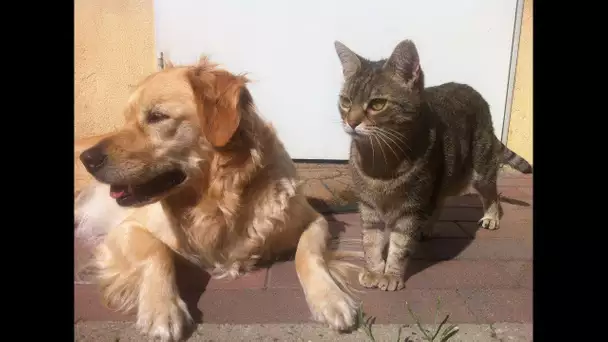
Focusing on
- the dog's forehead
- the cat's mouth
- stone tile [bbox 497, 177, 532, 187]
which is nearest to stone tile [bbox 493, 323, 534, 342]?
the cat's mouth

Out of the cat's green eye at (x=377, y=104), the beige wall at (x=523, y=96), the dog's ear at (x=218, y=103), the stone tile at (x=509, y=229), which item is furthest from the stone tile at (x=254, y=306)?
the beige wall at (x=523, y=96)

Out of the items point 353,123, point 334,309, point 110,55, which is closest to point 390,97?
point 353,123

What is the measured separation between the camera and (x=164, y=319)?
1.41 m

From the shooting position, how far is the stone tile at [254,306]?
4.94 feet

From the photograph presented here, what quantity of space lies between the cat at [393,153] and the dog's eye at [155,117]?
758 millimetres

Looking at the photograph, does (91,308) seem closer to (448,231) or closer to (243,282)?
(243,282)

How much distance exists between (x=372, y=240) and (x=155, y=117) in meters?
1.09

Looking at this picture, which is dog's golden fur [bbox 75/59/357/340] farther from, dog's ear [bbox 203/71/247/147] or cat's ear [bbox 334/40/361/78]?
cat's ear [bbox 334/40/361/78]

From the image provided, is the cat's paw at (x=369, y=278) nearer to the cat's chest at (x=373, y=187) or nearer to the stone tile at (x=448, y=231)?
the cat's chest at (x=373, y=187)

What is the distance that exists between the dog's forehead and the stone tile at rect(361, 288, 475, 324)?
3.64ft

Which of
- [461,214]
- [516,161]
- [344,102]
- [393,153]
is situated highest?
[344,102]

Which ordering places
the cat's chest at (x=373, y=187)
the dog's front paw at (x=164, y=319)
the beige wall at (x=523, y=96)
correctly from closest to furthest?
the dog's front paw at (x=164, y=319), the cat's chest at (x=373, y=187), the beige wall at (x=523, y=96)

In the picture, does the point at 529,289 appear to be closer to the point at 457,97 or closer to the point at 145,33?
the point at 457,97

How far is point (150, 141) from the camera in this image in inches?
66.4
